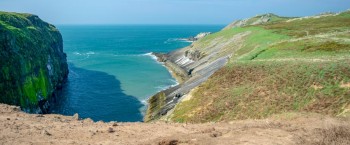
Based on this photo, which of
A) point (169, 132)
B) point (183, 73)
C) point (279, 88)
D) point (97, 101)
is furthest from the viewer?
point (183, 73)

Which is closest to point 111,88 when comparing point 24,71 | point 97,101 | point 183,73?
point 97,101

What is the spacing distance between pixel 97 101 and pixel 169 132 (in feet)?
178

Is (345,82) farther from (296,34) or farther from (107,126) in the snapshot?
(296,34)

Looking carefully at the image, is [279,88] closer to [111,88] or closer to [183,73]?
[111,88]

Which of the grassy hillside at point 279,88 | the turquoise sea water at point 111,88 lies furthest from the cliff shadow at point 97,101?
the grassy hillside at point 279,88

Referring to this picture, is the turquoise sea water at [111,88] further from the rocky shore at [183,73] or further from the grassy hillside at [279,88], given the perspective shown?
the grassy hillside at [279,88]

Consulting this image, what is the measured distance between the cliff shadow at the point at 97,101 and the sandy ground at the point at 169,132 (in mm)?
37081

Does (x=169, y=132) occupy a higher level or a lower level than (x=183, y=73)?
higher

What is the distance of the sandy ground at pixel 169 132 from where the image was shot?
19625mm

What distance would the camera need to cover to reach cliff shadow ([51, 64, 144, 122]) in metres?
63.0

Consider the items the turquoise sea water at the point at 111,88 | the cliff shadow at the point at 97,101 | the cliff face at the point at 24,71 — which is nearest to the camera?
the cliff face at the point at 24,71

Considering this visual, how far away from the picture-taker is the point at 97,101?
240 feet

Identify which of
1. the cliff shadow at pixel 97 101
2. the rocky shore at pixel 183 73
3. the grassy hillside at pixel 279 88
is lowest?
the cliff shadow at pixel 97 101

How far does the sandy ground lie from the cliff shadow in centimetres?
3708
